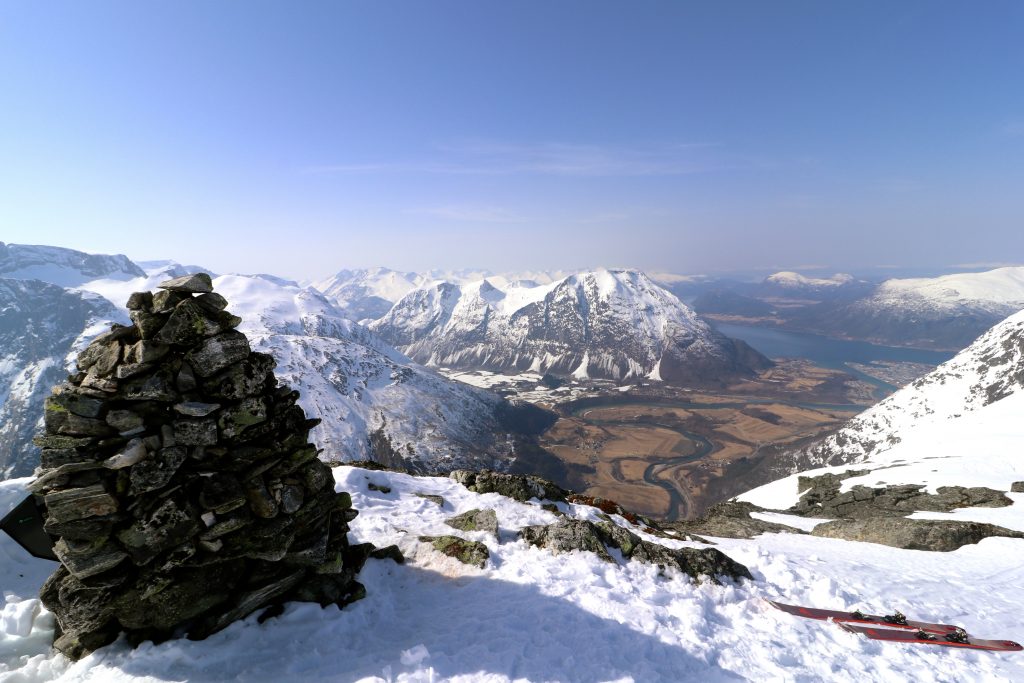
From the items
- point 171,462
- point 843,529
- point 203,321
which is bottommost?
point 843,529

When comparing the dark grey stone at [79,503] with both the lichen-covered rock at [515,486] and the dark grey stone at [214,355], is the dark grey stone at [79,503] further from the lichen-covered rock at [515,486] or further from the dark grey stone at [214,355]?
the lichen-covered rock at [515,486]

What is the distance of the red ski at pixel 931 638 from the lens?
17734mm

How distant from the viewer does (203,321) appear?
14.8 m

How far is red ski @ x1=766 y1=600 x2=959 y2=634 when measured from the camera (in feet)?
62.1

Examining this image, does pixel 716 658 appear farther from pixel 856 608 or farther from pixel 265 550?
→ pixel 265 550

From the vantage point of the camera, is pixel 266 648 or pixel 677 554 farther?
pixel 677 554

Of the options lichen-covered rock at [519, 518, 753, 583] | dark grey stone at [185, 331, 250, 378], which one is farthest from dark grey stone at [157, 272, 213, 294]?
lichen-covered rock at [519, 518, 753, 583]

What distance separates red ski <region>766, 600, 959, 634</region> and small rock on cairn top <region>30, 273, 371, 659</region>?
2134 cm

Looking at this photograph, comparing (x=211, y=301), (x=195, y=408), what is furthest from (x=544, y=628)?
(x=211, y=301)

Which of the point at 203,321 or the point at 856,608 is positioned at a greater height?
the point at 203,321

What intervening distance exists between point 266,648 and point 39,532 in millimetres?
12240

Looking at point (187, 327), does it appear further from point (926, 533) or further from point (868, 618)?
point (926, 533)

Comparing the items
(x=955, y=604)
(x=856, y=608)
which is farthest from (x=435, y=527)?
(x=955, y=604)

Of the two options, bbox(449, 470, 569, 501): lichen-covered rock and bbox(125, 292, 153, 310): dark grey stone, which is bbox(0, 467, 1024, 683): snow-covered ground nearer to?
bbox(449, 470, 569, 501): lichen-covered rock
